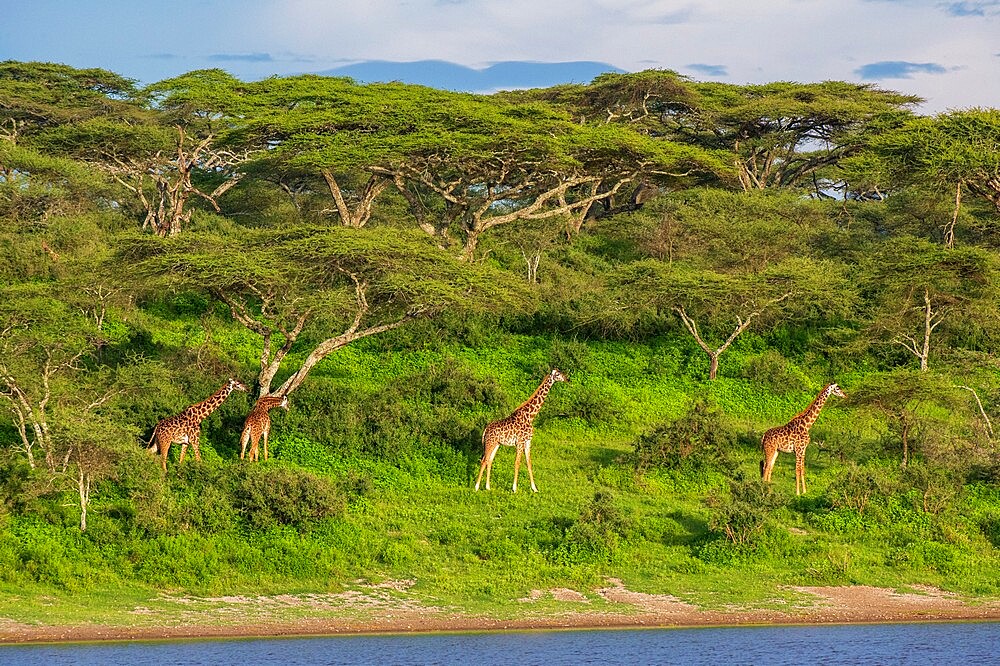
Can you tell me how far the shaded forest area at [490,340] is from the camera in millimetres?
20875

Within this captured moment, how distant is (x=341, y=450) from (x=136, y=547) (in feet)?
16.9

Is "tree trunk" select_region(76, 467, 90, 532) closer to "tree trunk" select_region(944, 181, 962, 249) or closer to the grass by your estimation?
the grass

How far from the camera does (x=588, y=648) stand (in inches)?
691

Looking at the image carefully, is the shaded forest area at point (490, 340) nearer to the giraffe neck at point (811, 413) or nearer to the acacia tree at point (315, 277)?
the acacia tree at point (315, 277)

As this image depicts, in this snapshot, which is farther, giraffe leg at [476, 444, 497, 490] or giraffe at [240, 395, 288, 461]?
giraffe at [240, 395, 288, 461]

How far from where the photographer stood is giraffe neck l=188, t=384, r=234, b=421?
2396cm

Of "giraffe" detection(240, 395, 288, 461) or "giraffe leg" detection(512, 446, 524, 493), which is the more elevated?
"giraffe" detection(240, 395, 288, 461)

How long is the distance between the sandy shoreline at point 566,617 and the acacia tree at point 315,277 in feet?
24.8

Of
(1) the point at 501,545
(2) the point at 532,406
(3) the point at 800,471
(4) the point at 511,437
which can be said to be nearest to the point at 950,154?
(3) the point at 800,471

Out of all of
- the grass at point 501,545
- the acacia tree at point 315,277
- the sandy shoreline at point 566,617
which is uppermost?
the acacia tree at point 315,277

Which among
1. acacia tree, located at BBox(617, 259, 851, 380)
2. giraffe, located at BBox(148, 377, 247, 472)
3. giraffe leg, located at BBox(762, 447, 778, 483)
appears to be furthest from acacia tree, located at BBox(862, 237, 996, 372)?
giraffe, located at BBox(148, 377, 247, 472)

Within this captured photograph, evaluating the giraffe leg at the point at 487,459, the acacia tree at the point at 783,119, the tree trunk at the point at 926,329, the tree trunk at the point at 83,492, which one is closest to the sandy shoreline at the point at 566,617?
the tree trunk at the point at 83,492

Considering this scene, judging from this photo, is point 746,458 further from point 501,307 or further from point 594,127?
point 594,127

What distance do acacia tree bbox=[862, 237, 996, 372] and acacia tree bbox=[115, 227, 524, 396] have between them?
7.77 m
